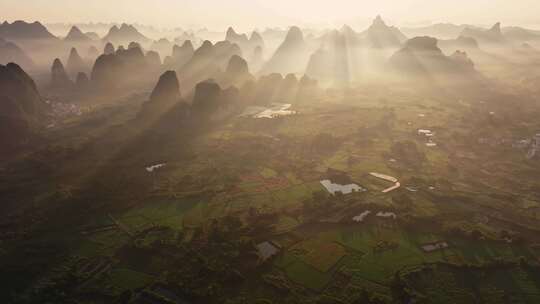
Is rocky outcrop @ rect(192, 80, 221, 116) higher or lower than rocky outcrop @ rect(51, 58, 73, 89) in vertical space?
lower

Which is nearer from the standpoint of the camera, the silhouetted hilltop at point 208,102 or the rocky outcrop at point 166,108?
the rocky outcrop at point 166,108

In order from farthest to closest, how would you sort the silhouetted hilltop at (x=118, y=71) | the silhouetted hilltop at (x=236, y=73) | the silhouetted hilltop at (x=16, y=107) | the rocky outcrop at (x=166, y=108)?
the silhouetted hilltop at (x=118, y=71) < the silhouetted hilltop at (x=236, y=73) < the rocky outcrop at (x=166, y=108) < the silhouetted hilltop at (x=16, y=107)

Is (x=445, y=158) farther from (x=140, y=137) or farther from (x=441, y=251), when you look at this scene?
(x=140, y=137)

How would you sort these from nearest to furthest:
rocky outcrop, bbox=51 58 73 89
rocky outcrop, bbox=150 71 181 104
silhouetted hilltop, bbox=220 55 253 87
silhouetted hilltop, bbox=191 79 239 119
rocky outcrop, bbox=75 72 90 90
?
silhouetted hilltop, bbox=191 79 239 119 → rocky outcrop, bbox=150 71 181 104 → rocky outcrop, bbox=51 58 73 89 → rocky outcrop, bbox=75 72 90 90 → silhouetted hilltop, bbox=220 55 253 87

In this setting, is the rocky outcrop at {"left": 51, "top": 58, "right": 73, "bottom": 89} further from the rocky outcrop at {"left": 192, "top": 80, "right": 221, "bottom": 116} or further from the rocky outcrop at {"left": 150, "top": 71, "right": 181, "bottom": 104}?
the rocky outcrop at {"left": 192, "top": 80, "right": 221, "bottom": 116}

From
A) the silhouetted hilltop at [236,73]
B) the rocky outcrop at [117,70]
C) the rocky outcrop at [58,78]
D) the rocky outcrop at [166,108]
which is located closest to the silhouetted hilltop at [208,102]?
the rocky outcrop at [166,108]

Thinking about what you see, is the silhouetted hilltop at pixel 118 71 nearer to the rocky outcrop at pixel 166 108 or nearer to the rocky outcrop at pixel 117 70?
the rocky outcrop at pixel 117 70

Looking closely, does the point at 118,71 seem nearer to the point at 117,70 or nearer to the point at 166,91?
the point at 117,70

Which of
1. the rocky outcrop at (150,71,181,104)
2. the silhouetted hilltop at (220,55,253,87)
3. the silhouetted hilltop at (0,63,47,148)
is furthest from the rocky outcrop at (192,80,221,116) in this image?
the silhouetted hilltop at (0,63,47,148)

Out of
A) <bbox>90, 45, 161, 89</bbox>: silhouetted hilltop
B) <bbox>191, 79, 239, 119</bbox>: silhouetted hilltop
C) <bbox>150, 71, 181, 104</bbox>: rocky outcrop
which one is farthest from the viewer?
<bbox>90, 45, 161, 89</bbox>: silhouetted hilltop

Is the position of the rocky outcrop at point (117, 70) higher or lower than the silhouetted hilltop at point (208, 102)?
higher
